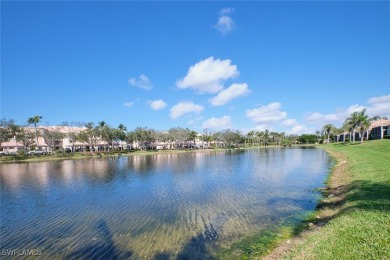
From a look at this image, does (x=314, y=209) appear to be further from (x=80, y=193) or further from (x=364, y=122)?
(x=364, y=122)

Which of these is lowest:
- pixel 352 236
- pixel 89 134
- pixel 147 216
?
pixel 147 216

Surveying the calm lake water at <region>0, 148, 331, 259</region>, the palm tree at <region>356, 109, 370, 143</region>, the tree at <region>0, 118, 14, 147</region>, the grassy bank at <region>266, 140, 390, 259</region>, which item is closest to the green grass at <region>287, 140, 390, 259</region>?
the grassy bank at <region>266, 140, 390, 259</region>

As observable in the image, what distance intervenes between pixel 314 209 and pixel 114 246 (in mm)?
15133

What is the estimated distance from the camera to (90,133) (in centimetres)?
11762

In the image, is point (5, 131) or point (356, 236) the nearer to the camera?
point (356, 236)

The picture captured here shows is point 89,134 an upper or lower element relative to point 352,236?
upper

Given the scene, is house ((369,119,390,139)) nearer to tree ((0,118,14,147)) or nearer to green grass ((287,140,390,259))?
green grass ((287,140,390,259))

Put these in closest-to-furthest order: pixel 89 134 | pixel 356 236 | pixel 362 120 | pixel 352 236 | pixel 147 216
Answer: pixel 356 236
pixel 352 236
pixel 147 216
pixel 362 120
pixel 89 134

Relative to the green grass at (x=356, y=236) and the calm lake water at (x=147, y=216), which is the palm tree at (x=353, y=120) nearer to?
the calm lake water at (x=147, y=216)

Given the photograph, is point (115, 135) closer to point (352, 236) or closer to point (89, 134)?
point (89, 134)

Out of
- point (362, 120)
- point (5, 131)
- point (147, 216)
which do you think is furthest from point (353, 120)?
point (5, 131)

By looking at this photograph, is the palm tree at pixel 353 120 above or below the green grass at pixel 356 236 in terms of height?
above

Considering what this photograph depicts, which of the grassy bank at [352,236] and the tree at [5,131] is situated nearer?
the grassy bank at [352,236]

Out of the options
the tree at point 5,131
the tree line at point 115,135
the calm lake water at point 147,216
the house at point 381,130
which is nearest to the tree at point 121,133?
the tree line at point 115,135
